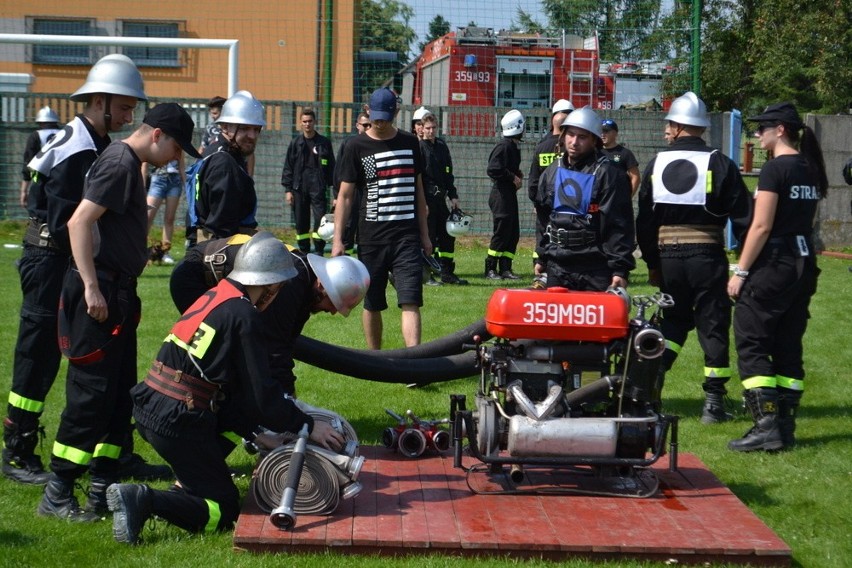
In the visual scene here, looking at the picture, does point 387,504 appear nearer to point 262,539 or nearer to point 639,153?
point 262,539

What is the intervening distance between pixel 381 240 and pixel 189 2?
16.0m

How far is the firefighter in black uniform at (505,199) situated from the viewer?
1355cm

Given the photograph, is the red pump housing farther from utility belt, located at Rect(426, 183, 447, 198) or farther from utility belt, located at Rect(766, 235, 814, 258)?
utility belt, located at Rect(426, 183, 447, 198)

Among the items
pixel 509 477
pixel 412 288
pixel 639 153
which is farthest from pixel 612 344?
pixel 639 153

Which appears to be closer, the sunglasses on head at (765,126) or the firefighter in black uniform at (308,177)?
the sunglasses on head at (765,126)

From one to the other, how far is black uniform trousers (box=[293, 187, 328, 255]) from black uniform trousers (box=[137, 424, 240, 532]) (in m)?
9.92

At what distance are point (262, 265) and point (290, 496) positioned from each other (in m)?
1.04

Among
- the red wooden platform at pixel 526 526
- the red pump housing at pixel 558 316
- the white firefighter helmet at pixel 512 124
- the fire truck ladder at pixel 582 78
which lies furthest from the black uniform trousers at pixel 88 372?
the fire truck ladder at pixel 582 78

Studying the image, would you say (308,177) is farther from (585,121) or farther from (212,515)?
(212,515)

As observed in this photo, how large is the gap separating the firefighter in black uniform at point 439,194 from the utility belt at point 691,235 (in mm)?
6169

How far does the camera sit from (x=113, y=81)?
18.2 feet

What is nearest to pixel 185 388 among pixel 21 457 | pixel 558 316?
pixel 21 457

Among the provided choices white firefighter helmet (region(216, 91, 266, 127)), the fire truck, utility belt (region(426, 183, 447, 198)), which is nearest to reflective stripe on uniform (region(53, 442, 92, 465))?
white firefighter helmet (region(216, 91, 266, 127))

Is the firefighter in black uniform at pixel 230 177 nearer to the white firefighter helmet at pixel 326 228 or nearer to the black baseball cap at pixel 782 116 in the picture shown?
the black baseball cap at pixel 782 116
